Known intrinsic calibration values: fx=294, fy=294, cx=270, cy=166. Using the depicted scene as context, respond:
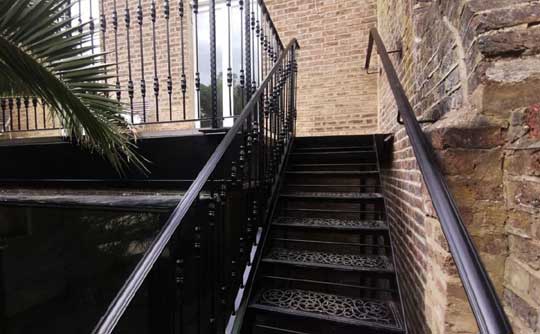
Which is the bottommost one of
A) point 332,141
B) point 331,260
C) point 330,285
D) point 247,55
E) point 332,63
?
point 330,285

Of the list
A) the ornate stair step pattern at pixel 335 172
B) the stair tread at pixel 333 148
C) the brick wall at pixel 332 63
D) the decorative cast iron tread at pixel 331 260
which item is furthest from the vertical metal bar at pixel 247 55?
the brick wall at pixel 332 63

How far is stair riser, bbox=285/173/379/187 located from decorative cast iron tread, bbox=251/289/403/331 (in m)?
1.01

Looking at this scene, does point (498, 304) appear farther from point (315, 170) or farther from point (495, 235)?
point (315, 170)

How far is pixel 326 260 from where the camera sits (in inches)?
75.2

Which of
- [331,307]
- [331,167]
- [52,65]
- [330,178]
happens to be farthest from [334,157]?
[52,65]

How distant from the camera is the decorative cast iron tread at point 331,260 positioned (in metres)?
1.79

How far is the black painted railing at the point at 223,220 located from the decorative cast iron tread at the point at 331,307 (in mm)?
221

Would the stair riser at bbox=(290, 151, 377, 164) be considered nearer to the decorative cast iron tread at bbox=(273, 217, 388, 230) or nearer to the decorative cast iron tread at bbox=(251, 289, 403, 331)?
the decorative cast iron tread at bbox=(273, 217, 388, 230)

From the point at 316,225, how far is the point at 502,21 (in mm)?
1464

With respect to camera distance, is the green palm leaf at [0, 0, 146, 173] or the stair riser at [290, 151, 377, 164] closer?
the green palm leaf at [0, 0, 146, 173]

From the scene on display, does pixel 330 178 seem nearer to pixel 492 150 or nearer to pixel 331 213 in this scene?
pixel 331 213

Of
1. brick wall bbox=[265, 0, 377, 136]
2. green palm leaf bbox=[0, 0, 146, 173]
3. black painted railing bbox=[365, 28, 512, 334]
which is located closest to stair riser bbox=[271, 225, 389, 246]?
black painted railing bbox=[365, 28, 512, 334]

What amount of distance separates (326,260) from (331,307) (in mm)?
312

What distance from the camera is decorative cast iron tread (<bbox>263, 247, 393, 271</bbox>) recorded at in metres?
1.79
